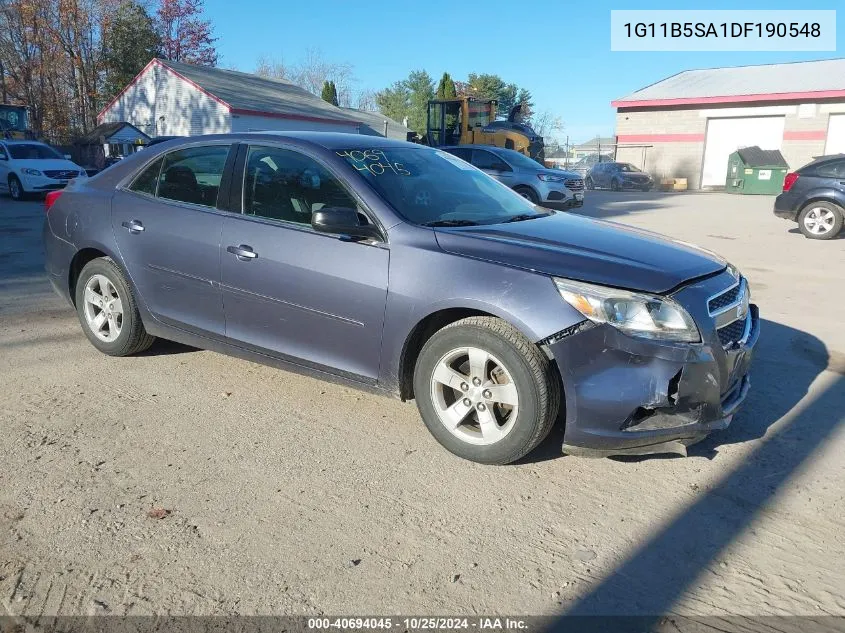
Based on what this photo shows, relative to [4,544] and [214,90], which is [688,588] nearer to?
[4,544]

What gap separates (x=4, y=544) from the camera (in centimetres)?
266

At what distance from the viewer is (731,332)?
3.35 metres

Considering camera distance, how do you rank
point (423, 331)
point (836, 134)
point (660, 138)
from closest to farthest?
point (423, 331) < point (836, 134) < point (660, 138)

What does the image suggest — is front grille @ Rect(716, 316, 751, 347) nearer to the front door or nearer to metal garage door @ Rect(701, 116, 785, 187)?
the front door

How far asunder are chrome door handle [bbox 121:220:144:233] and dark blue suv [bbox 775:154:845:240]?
11669mm

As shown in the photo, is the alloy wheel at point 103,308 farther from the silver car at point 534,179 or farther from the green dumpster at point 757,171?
the green dumpster at point 757,171

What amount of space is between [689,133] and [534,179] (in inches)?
929

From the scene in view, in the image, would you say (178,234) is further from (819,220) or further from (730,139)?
(730,139)

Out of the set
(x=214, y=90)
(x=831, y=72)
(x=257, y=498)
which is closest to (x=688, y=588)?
(x=257, y=498)

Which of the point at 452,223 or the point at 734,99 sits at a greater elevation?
the point at 734,99

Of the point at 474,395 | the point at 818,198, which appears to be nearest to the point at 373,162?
the point at 474,395

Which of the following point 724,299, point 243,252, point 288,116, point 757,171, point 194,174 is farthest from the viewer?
point 288,116

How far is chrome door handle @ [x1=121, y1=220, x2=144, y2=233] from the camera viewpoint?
4.46 meters

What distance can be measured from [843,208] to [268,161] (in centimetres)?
1128
